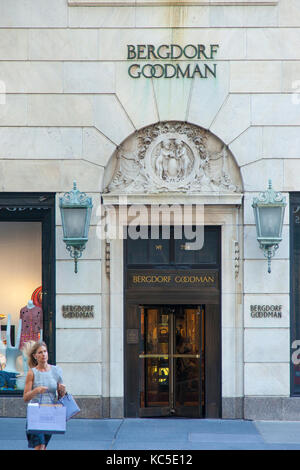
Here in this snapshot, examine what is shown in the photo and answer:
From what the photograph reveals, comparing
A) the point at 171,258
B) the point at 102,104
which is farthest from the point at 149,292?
the point at 102,104

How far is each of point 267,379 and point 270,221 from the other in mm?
2842

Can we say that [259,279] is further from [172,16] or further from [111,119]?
[172,16]

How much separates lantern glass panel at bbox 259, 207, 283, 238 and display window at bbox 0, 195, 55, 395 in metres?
3.92

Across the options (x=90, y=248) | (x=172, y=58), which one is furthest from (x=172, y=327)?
Answer: (x=172, y=58)

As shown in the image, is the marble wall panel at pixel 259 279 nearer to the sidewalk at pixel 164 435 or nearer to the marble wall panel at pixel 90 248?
the sidewalk at pixel 164 435

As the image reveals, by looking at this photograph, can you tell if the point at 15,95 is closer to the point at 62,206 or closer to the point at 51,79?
the point at 51,79

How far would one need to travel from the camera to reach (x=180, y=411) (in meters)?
14.8

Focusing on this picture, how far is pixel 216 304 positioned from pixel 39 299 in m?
3.29

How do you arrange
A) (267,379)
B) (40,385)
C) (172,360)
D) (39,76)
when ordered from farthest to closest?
(172,360) < (39,76) < (267,379) < (40,385)

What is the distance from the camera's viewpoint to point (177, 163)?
14.7 metres

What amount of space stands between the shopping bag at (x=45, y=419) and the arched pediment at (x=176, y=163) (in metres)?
5.34

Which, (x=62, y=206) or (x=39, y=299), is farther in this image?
(x=39, y=299)

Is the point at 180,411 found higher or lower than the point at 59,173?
lower

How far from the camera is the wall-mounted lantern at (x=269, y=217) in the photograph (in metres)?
13.9
